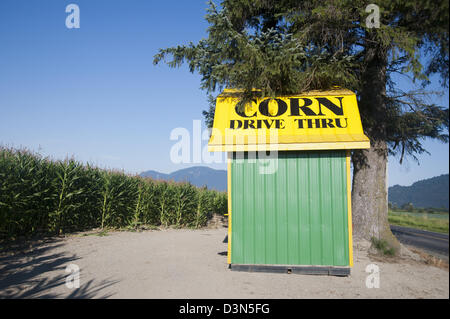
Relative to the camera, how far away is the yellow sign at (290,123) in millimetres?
5625

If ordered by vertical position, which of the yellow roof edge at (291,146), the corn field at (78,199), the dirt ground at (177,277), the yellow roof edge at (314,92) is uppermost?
the yellow roof edge at (314,92)

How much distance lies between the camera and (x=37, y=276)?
550 centimetres

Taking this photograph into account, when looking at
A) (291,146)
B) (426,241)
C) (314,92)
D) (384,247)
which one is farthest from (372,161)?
(426,241)

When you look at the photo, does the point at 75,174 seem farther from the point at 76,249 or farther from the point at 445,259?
the point at 445,259

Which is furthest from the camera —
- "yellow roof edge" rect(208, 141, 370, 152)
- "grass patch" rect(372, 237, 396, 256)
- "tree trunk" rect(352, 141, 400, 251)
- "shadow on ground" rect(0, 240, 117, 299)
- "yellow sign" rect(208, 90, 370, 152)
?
"tree trunk" rect(352, 141, 400, 251)

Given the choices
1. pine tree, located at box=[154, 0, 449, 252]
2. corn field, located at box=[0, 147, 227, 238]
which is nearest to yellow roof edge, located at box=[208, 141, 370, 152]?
pine tree, located at box=[154, 0, 449, 252]

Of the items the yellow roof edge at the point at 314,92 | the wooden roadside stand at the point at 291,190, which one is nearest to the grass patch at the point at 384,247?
the wooden roadside stand at the point at 291,190

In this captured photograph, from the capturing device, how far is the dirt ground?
4648mm

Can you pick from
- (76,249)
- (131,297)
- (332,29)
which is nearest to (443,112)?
(332,29)

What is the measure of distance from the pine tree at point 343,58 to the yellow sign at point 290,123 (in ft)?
1.18

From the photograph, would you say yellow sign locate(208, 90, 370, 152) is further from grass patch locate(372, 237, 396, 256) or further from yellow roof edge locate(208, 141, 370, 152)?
grass patch locate(372, 237, 396, 256)

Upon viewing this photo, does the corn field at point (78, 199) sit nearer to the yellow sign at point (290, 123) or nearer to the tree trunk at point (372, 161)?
the yellow sign at point (290, 123)

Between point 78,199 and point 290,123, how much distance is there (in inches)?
333

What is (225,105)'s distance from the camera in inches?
263
